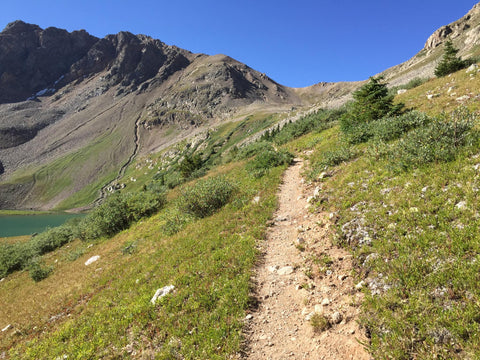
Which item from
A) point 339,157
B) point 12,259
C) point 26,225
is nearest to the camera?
point 339,157

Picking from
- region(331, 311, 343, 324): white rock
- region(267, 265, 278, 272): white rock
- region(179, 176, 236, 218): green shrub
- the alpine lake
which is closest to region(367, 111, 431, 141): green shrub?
region(267, 265, 278, 272): white rock

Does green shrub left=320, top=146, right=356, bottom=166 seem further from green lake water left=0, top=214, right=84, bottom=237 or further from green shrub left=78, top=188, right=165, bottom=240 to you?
green lake water left=0, top=214, right=84, bottom=237

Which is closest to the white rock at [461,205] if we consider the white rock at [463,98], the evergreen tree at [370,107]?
the evergreen tree at [370,107]

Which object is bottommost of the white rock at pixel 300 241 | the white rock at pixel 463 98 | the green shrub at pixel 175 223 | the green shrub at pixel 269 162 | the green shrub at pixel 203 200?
the white rock at pixel 300 241

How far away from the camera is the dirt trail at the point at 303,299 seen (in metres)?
4.97

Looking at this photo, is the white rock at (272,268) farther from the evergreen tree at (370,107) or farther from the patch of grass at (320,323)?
the evergreen tree at (370,107)

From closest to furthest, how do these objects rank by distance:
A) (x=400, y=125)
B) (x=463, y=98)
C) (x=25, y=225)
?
(x=400, y=125) < (x=463, y=98) < (x=25, y=225)

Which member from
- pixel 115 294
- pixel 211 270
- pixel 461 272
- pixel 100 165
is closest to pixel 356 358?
pixel 461 272

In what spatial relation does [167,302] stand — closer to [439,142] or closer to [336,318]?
[336,318]

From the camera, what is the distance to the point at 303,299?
643cm

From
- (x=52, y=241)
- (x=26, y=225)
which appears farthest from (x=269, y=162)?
(x=26, y=225)

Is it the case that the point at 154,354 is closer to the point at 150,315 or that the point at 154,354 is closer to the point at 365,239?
the point at 150,315

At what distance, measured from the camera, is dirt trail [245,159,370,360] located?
16.3 feet

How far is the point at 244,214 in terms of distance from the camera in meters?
13.2
